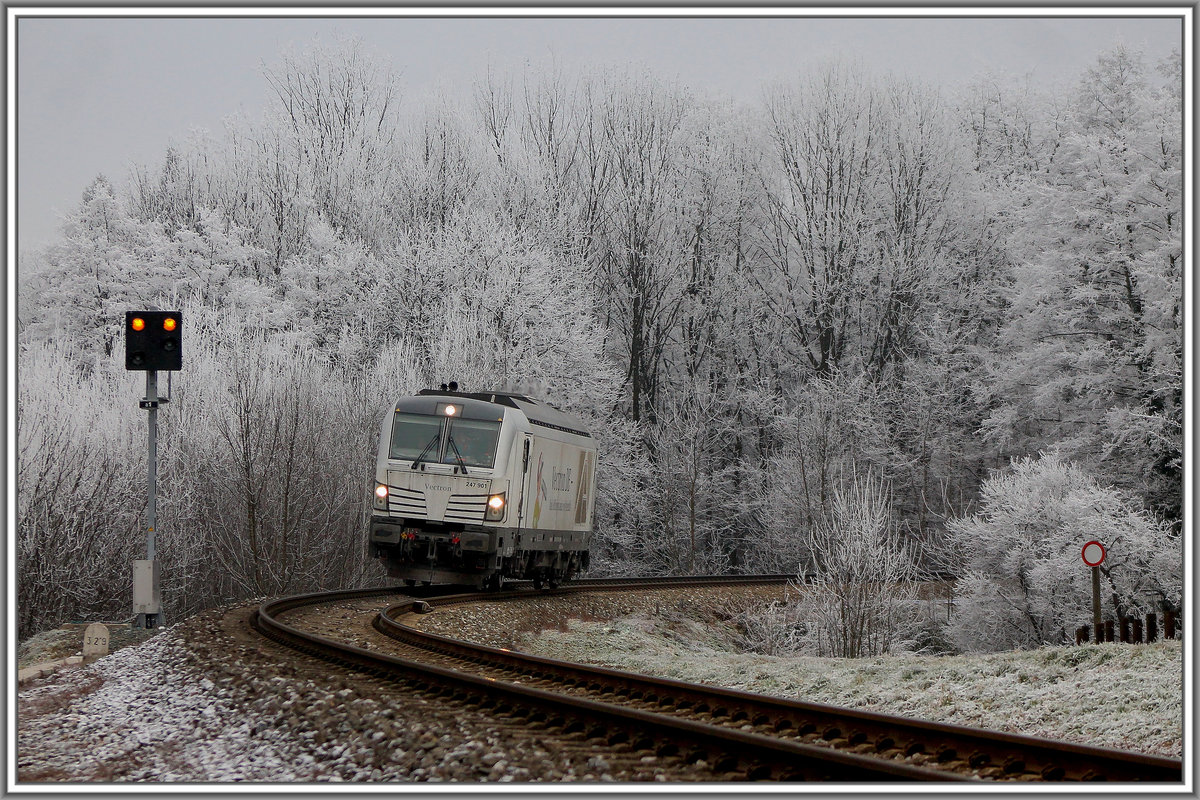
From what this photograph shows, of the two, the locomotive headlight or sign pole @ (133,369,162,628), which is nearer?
sign pole @ (133,369,162,628)

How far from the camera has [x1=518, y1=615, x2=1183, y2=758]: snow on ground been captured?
987 cm

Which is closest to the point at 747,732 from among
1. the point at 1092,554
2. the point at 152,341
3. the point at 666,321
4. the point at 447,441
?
the point at 152,341

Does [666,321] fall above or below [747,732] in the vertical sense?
above

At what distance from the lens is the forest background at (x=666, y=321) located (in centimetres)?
2569

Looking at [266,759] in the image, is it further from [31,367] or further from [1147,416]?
[1147,416]

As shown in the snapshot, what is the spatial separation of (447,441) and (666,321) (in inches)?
Result: 1036

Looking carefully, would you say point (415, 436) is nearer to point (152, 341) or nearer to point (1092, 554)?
point (152, 341)

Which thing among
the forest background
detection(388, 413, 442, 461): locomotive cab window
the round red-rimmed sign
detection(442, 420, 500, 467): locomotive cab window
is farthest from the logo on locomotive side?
the round red-rimmed sign

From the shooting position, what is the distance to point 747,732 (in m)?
7.77

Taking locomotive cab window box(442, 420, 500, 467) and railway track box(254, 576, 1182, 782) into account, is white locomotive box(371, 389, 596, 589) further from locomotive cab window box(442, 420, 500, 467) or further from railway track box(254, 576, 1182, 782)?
railway track box(254, 576, 1182, 782)

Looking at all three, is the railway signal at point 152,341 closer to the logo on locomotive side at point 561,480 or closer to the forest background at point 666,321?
the logo on locomotive side at point 561,480

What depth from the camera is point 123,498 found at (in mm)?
25078

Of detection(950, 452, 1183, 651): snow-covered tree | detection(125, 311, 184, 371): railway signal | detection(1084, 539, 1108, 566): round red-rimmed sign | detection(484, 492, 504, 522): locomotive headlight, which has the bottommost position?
detection(950, 452, 1183, 651): snow-covered tree

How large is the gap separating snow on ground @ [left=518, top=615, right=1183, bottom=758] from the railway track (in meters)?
2.49
